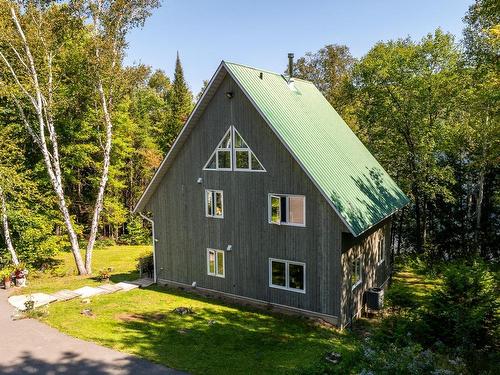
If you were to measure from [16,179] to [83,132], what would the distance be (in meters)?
9.94

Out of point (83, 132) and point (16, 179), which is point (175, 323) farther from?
point (83, 132)

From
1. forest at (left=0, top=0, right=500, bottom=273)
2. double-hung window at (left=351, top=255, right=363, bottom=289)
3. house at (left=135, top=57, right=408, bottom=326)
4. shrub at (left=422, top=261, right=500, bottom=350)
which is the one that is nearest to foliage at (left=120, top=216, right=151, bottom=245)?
forest at (left=0, top=0, right=500, bottom=273)

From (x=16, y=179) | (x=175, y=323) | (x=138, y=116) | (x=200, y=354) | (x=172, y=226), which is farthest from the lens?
(x=138, y=116)

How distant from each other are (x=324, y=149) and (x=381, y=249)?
726 cm

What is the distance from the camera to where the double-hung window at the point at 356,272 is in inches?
664

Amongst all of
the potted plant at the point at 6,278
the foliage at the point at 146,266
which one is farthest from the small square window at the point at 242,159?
the potted plant at the point at 6,278

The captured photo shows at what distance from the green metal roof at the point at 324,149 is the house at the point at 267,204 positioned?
67mm

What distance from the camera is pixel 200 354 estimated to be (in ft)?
43.1

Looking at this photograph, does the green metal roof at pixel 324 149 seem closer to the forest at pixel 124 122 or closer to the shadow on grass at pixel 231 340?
the shadow on grass at pixel 231 340

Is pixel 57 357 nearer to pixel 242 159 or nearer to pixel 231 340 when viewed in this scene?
pixel 231 340

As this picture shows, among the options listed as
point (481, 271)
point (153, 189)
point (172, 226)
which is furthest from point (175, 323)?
point (481, 271)

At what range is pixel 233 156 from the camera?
17.8 meters

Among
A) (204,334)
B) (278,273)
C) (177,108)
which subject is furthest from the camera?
(177,108)

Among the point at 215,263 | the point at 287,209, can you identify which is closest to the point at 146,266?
the point at 215,263
